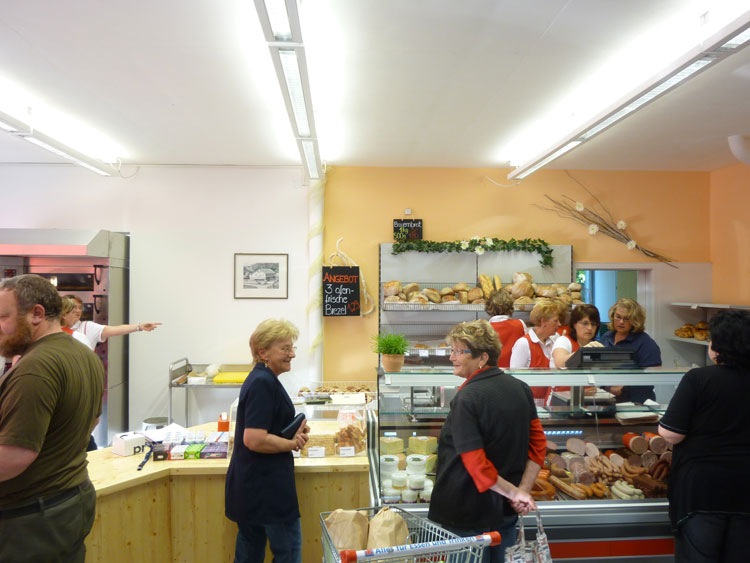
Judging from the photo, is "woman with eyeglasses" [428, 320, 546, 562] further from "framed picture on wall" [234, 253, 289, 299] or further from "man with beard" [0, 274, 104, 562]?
"framed picture on wall" [234, 253, 289, 299]

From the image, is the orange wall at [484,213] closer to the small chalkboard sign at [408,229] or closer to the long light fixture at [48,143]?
the small chalkboard sign at [408,229]

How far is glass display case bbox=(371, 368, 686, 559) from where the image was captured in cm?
259

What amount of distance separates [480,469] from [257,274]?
14.4 feet

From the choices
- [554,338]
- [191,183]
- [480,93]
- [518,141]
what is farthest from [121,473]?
[518,141]

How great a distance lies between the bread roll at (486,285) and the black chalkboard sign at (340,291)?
1.42m

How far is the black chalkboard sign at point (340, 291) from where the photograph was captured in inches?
230

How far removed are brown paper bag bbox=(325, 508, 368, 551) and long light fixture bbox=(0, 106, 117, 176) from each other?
145 inches

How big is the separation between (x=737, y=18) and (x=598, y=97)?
1.54m

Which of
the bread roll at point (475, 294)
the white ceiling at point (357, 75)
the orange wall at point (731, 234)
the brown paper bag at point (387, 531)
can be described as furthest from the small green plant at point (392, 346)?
the orange wall at point (731, 234)

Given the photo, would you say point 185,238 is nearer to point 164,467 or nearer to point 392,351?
point 164,467

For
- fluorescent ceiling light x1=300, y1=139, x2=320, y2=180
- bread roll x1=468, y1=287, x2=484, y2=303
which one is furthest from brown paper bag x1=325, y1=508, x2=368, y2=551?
bread roll x1=468, y1=287, x2=484, y2=303

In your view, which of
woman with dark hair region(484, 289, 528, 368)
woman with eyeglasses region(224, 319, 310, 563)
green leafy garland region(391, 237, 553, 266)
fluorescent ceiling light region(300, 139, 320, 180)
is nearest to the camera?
woman with eyeglasses region(224, 319, 310, 563)

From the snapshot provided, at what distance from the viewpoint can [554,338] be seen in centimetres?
398

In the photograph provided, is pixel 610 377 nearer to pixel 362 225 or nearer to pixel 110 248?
pixel 362 225
